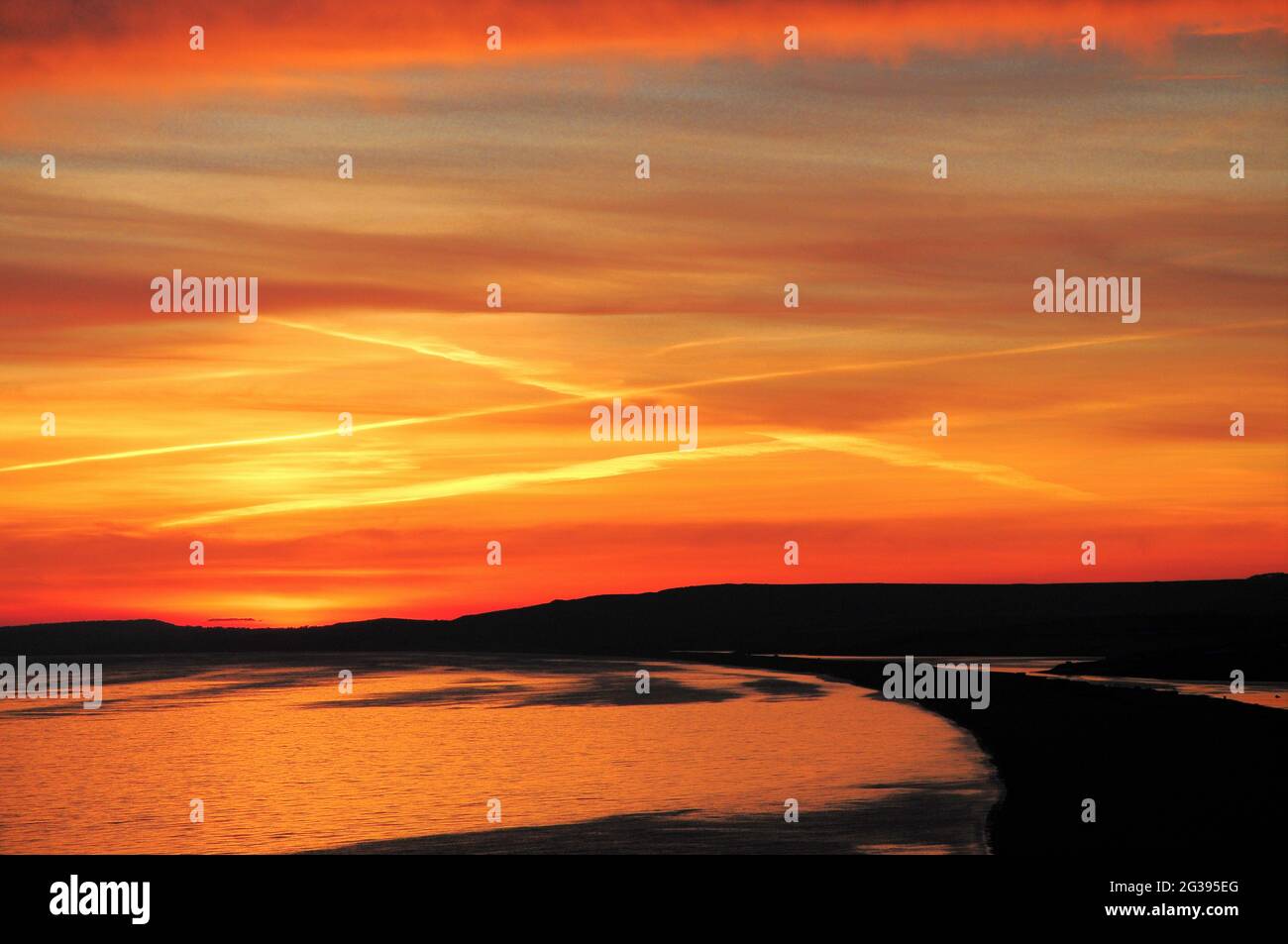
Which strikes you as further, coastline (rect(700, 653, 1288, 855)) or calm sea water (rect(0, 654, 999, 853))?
calm sea water (rect(0, 654, 999, 853))

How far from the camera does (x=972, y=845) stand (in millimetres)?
31109

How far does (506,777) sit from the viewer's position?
51188 mm

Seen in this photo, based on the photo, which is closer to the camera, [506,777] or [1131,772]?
[1131,772]

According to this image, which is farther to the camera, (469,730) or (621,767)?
(469,730)

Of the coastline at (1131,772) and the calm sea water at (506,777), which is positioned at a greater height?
the coastline at (1131,772)

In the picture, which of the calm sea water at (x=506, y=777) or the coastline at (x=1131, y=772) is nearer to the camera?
the coastline at (x=1131, y=772)

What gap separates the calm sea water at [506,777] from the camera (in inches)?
1427

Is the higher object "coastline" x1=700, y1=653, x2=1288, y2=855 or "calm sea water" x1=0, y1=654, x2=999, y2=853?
"coastline" x1=700, y1=653, x2=1288, y2=855

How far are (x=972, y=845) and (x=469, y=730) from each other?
48.6 meters

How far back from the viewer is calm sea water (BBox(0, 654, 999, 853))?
36250 mm

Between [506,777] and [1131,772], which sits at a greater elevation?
[1131,772]
